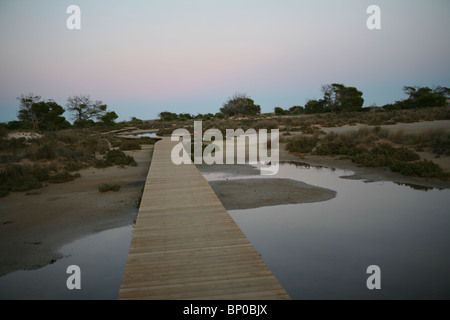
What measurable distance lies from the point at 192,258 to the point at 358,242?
3476mm

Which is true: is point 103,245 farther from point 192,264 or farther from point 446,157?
point 446,157

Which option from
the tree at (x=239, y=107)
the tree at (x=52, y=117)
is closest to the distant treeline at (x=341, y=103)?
the tree at (x=239, y=107)

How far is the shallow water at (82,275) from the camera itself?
452 centimetres

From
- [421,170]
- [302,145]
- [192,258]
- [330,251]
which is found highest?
[302,145]

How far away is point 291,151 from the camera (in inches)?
727

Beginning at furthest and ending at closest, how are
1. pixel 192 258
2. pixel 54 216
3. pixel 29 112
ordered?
pixel 29 112, pixel 54 216, pixel 192 258

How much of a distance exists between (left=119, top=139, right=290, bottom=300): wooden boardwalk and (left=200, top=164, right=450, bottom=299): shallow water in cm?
83

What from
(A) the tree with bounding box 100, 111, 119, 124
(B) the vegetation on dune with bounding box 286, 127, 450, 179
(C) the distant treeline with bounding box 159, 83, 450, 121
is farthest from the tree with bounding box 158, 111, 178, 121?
(B) the vegetation on dune with bounding box 286, 127, 450, 179

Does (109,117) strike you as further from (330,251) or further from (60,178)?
(330,251)

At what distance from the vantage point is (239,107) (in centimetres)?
6788

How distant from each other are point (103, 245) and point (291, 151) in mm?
14051

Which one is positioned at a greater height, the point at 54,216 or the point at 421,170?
the point at 421,170

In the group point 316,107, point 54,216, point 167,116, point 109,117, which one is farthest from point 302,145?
point 167,116

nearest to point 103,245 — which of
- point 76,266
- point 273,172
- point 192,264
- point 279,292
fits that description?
point 76,266
